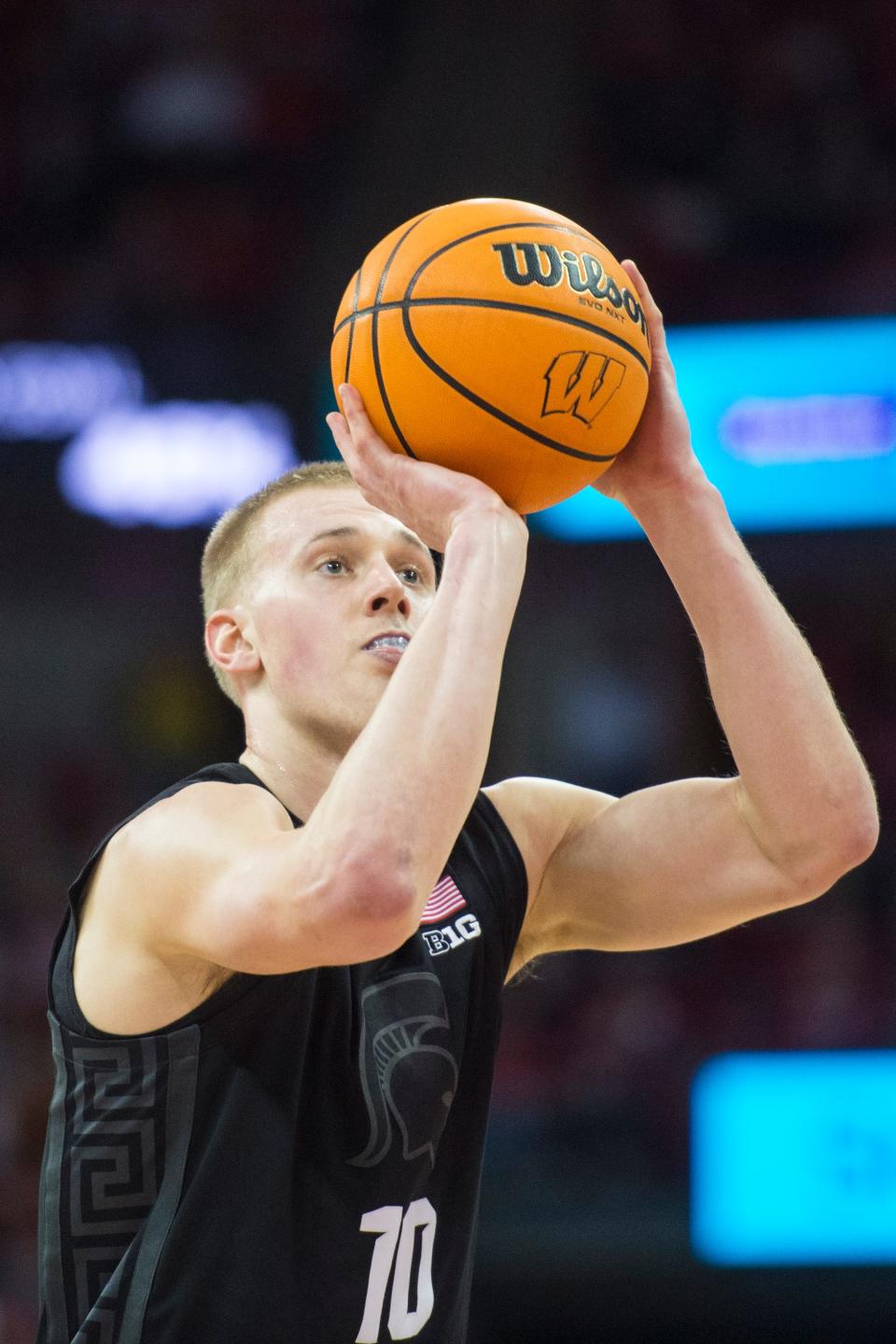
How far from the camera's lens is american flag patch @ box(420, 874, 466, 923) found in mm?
2836

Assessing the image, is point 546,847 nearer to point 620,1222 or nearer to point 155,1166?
point 155,1166

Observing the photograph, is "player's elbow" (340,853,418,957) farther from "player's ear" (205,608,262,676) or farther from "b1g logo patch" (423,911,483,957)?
"player's ear" (205,608,262,676)

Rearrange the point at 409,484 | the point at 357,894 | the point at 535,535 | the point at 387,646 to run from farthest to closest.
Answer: the point at 535,535 → the point at 387,646 → the point at 409,484 → the point at 357,894

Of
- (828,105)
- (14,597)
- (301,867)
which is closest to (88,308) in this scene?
(14,597)

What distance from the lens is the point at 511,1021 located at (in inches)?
329

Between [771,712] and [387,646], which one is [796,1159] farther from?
[387,646]

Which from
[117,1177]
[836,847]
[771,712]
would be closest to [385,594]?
[771,712]

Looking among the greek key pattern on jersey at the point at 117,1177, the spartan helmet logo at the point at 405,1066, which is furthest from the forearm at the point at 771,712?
the greek key pattern on jersey at the point at 117,1177

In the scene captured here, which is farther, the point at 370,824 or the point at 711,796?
the point at 711,796

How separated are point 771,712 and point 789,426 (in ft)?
17.7

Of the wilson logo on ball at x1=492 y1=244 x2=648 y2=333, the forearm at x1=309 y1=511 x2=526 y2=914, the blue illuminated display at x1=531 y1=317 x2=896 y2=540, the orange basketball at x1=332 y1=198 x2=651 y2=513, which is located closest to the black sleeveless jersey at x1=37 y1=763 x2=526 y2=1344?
the forearm at x1=309 y1=511 x2=526 y2=914

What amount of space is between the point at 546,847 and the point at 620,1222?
480 cm

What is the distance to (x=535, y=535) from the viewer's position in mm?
8227

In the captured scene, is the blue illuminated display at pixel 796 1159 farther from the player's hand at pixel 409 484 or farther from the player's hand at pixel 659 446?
the player's hand at pixel 409 484
